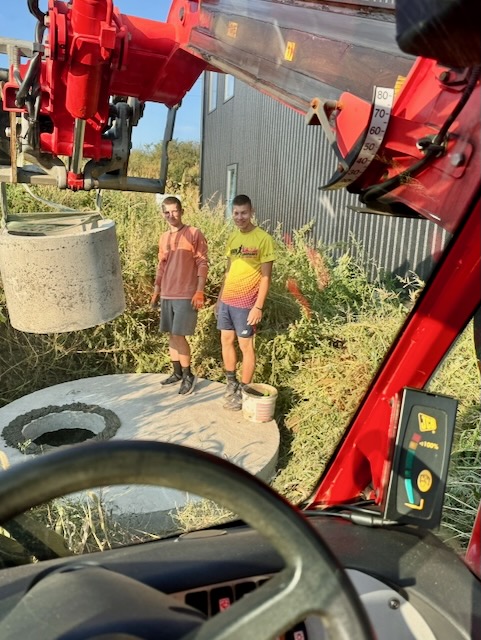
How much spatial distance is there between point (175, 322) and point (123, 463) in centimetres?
432

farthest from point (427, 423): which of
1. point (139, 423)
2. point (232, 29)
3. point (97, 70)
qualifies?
point (139, 423)

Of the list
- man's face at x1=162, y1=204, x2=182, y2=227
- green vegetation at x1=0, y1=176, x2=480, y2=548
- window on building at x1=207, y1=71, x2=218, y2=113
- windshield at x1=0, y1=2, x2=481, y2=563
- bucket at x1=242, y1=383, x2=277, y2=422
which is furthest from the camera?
window on building at x1=207, y1=71, x2=218, y2=113

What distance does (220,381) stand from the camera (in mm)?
5648

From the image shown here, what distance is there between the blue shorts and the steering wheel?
4.00 meters

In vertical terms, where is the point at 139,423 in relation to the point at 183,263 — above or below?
below

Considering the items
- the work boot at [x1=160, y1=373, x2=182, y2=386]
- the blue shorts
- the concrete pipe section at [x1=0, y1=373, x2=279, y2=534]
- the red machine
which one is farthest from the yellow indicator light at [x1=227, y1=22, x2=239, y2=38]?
the work boot at [x1=160, y1=373, x2=182, y2=386]

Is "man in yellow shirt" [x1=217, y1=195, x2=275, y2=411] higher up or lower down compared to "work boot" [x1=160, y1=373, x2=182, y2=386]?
higher up

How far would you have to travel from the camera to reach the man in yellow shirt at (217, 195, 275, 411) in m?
4.73

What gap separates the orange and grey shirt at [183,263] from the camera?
195 inches

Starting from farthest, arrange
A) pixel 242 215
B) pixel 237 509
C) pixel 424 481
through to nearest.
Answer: pixel 242 215 < pixel 424 481 < pixel 237 509

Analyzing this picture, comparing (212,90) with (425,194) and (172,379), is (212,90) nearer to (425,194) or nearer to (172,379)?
A: (172,379)

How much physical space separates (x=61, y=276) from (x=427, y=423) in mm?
2787

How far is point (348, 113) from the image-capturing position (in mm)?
1287

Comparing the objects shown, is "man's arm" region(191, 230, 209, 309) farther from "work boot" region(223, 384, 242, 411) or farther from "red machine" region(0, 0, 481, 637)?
"red machine" region(0, 0, 481, 637)
